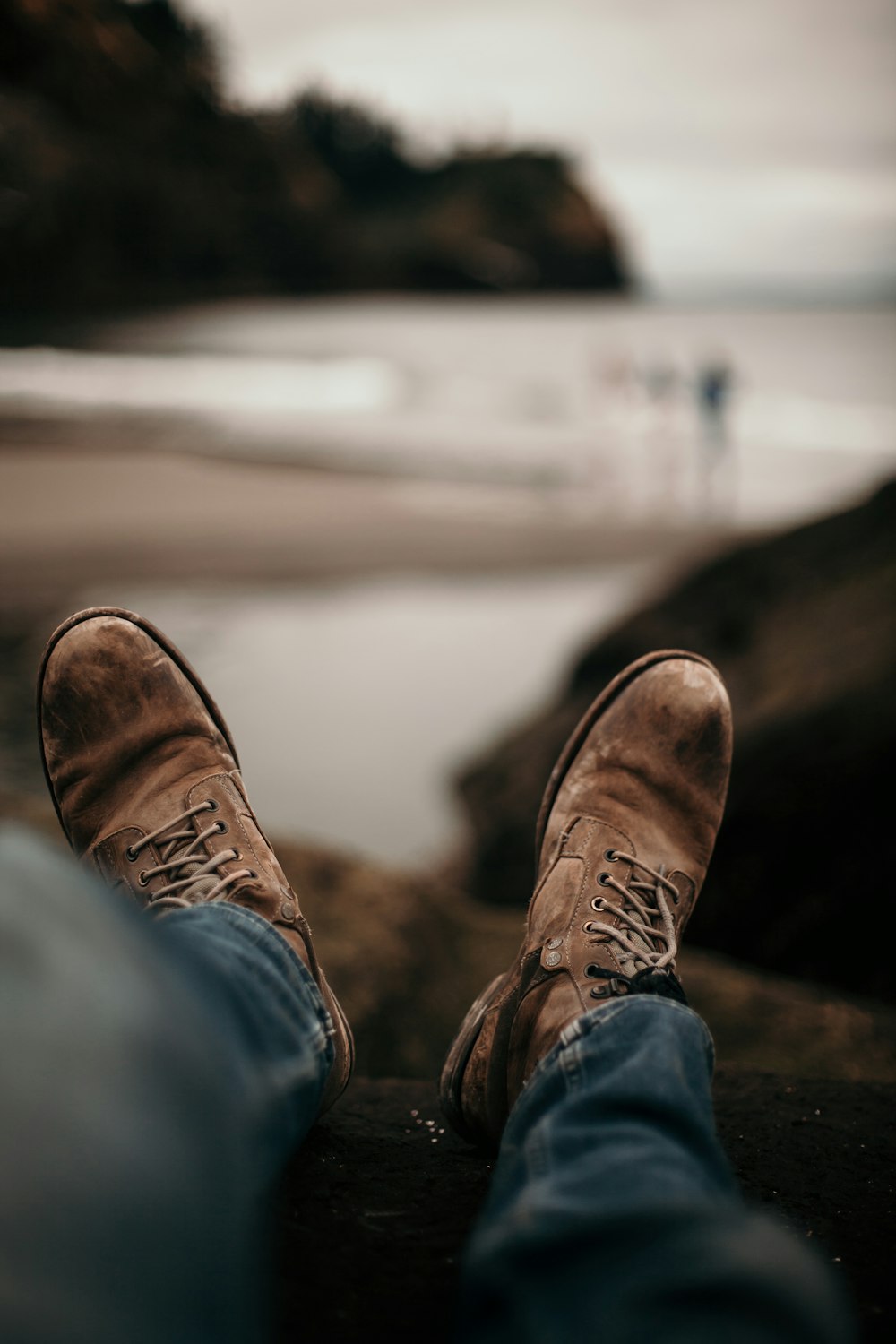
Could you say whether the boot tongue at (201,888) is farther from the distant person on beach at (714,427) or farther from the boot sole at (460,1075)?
the distant person on beach at (714,427)

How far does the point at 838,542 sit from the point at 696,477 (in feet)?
25.2

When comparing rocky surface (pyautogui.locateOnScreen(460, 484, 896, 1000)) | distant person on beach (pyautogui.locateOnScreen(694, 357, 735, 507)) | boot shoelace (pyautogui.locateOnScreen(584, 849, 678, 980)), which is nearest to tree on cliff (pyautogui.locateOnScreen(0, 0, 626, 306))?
distant person on beach (pyautogui.locateOnScreen(694, 357, 735, 507))

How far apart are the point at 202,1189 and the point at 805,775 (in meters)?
1.54

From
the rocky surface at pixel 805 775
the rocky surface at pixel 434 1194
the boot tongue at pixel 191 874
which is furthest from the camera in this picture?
the rocky surface at pixel 805 775

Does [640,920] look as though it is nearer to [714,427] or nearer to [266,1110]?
[266,1110]

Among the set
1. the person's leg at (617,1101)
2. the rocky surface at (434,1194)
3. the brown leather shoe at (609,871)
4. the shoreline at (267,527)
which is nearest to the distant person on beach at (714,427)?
the shoreline at (267,527)

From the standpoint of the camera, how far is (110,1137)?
69 centimetres

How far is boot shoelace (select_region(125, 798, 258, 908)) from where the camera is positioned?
1285 millimetres

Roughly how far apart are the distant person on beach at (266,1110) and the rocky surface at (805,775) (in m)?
0.64

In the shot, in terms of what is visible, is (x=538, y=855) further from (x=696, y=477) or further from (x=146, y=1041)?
(x=696, y=477)

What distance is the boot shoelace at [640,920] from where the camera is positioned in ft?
4.13

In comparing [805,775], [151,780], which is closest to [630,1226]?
[151,780]

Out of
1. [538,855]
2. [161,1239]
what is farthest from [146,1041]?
[538,855]

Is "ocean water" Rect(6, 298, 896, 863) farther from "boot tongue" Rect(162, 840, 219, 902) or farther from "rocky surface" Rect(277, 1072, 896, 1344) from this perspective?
"rocky surface" Rect(277, 1072, 896, 1344)
